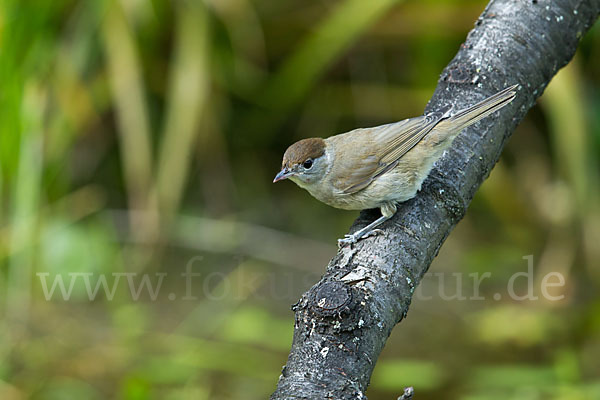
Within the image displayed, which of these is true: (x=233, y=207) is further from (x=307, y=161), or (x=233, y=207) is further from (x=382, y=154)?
(x=382, y=154)

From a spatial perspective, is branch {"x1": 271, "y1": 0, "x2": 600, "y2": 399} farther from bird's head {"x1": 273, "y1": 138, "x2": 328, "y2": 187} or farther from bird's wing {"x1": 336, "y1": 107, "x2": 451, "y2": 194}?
bird's head {"x1": 273, "y1": 138, "x2": 328, "y2": 187}

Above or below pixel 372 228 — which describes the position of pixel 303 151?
above

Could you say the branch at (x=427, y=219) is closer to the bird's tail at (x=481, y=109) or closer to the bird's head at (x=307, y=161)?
the bird's tail at (x=481, y=109)

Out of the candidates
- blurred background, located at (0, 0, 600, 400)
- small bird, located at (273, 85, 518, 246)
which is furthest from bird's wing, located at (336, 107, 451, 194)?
blurred background, located at (0, 0, 600, 400)

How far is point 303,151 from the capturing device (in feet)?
10.5

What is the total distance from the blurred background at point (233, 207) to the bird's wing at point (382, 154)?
5.06ft

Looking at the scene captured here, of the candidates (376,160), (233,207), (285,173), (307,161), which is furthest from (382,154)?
(233,207)

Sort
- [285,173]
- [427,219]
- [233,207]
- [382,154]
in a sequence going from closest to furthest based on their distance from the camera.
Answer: [427,219]
[382,154]
[285,173]
[233,207]

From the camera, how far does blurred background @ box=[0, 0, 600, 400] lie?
4293mm

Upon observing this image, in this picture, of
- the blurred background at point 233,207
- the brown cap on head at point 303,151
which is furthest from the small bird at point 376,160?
the blurred background at point 233,207

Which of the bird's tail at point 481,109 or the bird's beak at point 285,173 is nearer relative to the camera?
the bird's tail at point 481,109

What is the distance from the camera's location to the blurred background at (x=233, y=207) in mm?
4293

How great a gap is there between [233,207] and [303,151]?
2.60 m

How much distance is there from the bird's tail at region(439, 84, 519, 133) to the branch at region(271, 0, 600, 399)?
0.10 ft
